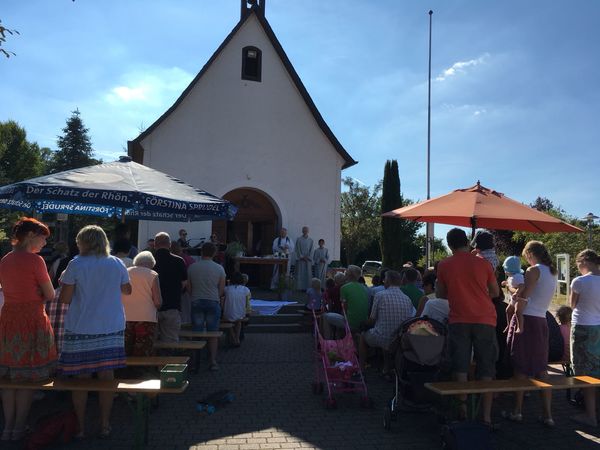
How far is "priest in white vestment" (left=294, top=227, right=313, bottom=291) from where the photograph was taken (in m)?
13.9

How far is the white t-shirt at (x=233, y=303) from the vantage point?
8.42 m

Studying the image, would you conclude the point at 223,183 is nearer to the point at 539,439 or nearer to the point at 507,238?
the point at 539,439

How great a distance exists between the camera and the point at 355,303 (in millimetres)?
6992

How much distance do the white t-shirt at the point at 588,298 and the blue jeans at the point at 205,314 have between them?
4684 mm

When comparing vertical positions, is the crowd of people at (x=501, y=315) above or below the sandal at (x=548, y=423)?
above

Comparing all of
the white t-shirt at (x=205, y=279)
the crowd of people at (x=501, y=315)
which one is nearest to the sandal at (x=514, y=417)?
the crowd of people at (x=501, y=315)

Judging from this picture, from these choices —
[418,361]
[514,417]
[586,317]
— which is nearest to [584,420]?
[514,417]

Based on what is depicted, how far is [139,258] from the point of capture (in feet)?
18.0

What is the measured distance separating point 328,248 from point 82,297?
1137 cm

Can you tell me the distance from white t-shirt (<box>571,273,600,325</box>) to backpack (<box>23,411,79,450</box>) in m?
5.36

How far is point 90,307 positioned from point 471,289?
3.58 m

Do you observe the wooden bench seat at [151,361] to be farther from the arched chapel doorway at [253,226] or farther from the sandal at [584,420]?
the arched chapel doorway at [253,226]

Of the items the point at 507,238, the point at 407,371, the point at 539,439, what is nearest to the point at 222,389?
the point at 407,371

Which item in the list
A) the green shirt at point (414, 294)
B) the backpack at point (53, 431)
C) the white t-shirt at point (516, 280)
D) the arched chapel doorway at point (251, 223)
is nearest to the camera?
the backpack at point (53, 431)
